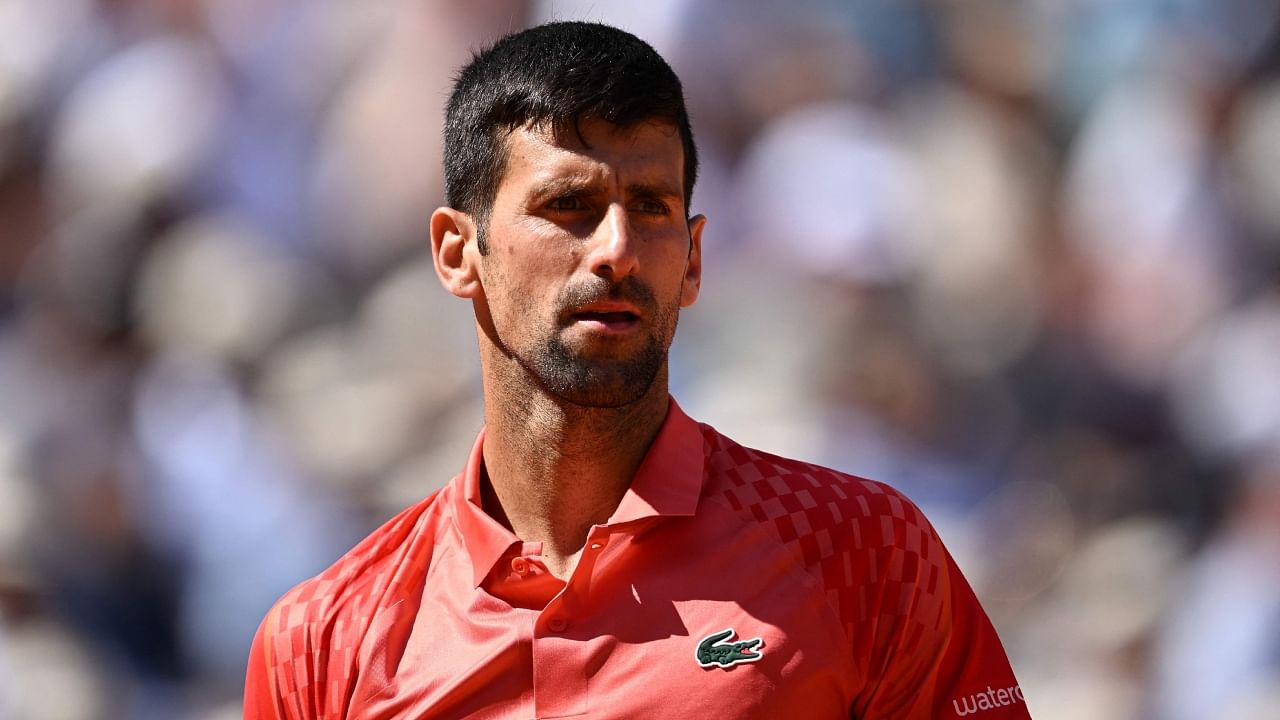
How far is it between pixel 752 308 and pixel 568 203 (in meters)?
1.77

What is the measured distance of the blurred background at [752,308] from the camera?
3.49 m

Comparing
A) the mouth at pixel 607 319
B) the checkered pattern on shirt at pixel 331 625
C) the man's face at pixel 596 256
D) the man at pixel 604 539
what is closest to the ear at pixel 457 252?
the man at pixel 604 539

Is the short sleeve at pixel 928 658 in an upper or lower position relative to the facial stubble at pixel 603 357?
lower

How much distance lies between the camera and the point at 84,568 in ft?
13.1

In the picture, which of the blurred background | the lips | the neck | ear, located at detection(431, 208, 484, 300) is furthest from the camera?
the blurred background

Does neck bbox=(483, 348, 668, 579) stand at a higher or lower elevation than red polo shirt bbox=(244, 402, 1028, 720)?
higher

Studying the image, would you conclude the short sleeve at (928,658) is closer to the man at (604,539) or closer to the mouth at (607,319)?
the man at (604,539)

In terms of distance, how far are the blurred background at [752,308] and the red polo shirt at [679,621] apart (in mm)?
1600

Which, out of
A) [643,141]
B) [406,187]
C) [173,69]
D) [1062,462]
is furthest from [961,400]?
[173,69]

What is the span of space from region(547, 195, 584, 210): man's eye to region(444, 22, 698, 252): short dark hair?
10cm

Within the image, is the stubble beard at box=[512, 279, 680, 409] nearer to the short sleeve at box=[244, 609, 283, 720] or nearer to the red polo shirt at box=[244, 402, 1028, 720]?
the red polo shirt at box=[244, 402, 1028, 720]

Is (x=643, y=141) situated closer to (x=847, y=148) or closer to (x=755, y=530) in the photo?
→ (x=755, y=530)

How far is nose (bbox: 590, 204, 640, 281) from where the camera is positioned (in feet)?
6.37

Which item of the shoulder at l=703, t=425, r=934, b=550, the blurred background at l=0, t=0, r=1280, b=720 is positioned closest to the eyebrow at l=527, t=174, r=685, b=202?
the shoulder at l=703, t=425, r=934, b=550
